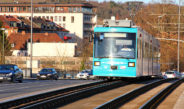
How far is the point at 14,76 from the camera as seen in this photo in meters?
38.6

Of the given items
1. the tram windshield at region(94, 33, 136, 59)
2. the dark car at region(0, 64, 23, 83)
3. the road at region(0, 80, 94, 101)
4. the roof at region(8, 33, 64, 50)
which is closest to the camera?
the road at region(0, 80, 94, 101)

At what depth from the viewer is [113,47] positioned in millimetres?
29234

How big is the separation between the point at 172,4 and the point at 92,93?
2974 inches

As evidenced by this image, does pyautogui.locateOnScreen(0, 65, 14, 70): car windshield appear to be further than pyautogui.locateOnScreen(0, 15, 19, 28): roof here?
No

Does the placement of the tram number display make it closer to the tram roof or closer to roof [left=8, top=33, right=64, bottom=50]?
the tram roof

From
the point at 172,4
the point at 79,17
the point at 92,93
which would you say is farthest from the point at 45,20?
the point at 92,93

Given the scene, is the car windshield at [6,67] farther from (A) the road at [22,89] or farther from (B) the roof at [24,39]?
(B) the roof at [24,39]

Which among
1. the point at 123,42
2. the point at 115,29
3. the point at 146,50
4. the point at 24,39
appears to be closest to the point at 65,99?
the point at 123,42

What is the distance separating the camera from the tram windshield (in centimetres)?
2923

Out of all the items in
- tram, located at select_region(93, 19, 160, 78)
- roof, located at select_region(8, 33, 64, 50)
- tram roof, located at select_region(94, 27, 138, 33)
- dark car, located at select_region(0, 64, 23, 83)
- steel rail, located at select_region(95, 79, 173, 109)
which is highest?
roof, located at select_region(8, 33, 64, 50)

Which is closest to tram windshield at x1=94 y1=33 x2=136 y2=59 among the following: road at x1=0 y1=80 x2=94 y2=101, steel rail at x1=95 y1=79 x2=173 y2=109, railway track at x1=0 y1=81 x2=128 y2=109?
railway track at x1=0 y1=81 x2=128 y2=109

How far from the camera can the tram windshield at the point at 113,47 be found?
29234 mm

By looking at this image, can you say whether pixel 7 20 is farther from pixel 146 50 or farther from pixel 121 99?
pixel 121 99

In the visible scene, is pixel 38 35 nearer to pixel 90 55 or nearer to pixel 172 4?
pixel 90 55
